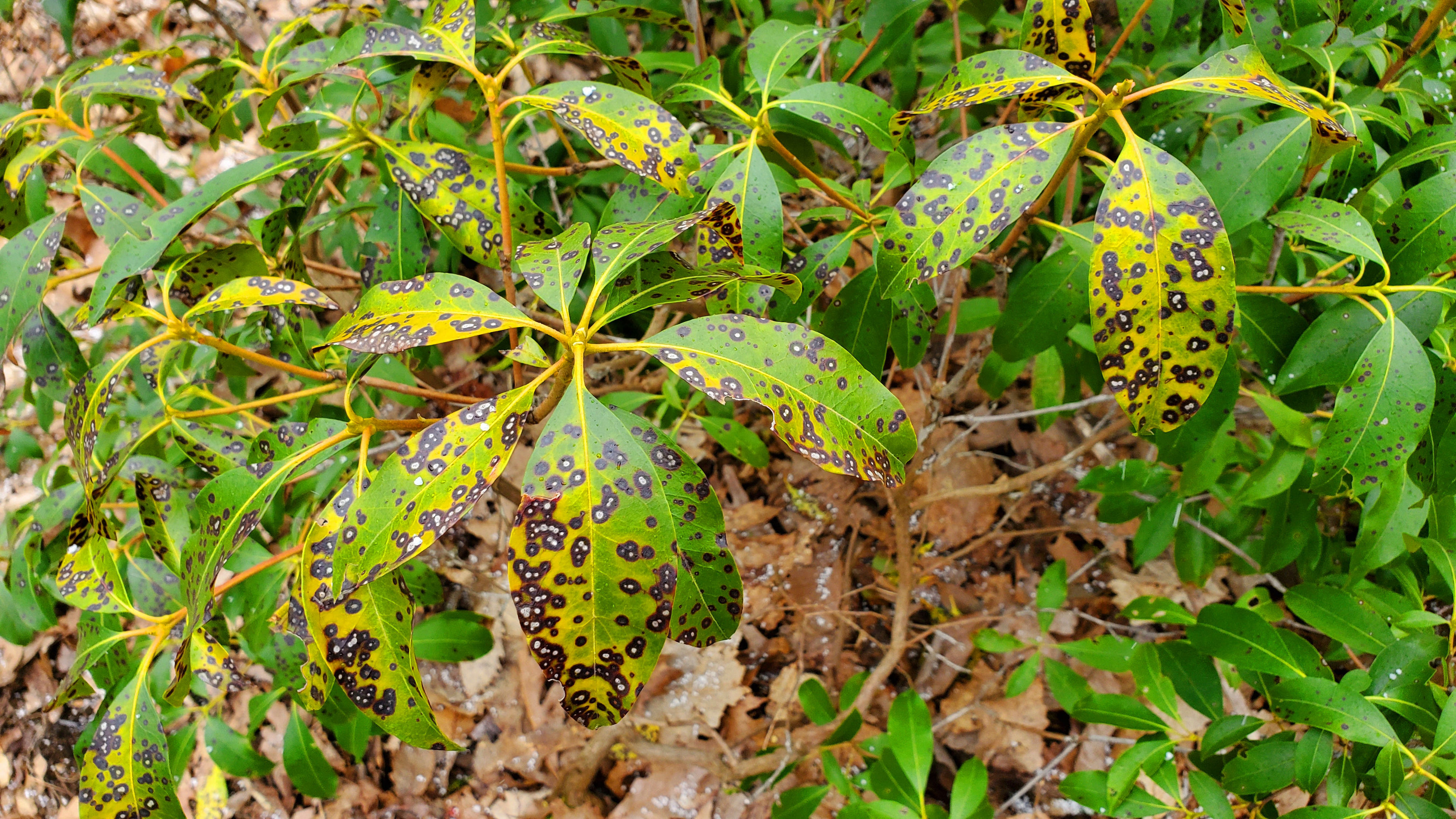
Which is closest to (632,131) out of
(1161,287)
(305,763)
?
(1161,287)

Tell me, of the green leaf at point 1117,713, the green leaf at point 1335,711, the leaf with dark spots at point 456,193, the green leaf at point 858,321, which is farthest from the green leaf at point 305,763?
the green leaf at point 1335,711

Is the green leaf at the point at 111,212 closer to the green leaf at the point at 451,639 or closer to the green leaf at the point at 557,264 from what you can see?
the green leaf at the point at 557,264

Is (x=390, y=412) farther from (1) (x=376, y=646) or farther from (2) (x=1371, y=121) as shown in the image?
(2) (x=1371, y=121)

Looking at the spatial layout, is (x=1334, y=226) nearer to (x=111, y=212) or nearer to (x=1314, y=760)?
(x=1314, y=760)

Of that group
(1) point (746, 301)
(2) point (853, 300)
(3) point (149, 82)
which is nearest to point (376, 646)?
(1) point (746, 301)

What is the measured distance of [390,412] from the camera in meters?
2.50

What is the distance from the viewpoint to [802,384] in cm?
83

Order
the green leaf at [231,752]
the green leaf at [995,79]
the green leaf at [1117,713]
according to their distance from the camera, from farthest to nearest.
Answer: the green leaf at [231,752] → the green leaf at [1117,713] → the green leaf at [995,79]

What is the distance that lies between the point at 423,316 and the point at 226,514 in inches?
15.3

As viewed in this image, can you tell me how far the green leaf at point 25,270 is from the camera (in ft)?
3.70

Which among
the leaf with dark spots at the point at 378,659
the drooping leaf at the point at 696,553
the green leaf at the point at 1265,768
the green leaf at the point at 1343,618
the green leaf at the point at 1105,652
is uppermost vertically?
the drooping leaf at the point at 696,553

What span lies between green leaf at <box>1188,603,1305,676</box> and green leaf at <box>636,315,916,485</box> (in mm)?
944

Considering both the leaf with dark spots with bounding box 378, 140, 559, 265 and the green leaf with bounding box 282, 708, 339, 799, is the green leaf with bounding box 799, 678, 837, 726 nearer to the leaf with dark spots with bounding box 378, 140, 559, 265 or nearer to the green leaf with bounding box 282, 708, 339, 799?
the green leaf with bounding box 282, 708, 339, 799

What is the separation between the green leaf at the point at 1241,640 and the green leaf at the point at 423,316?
4.35ft
